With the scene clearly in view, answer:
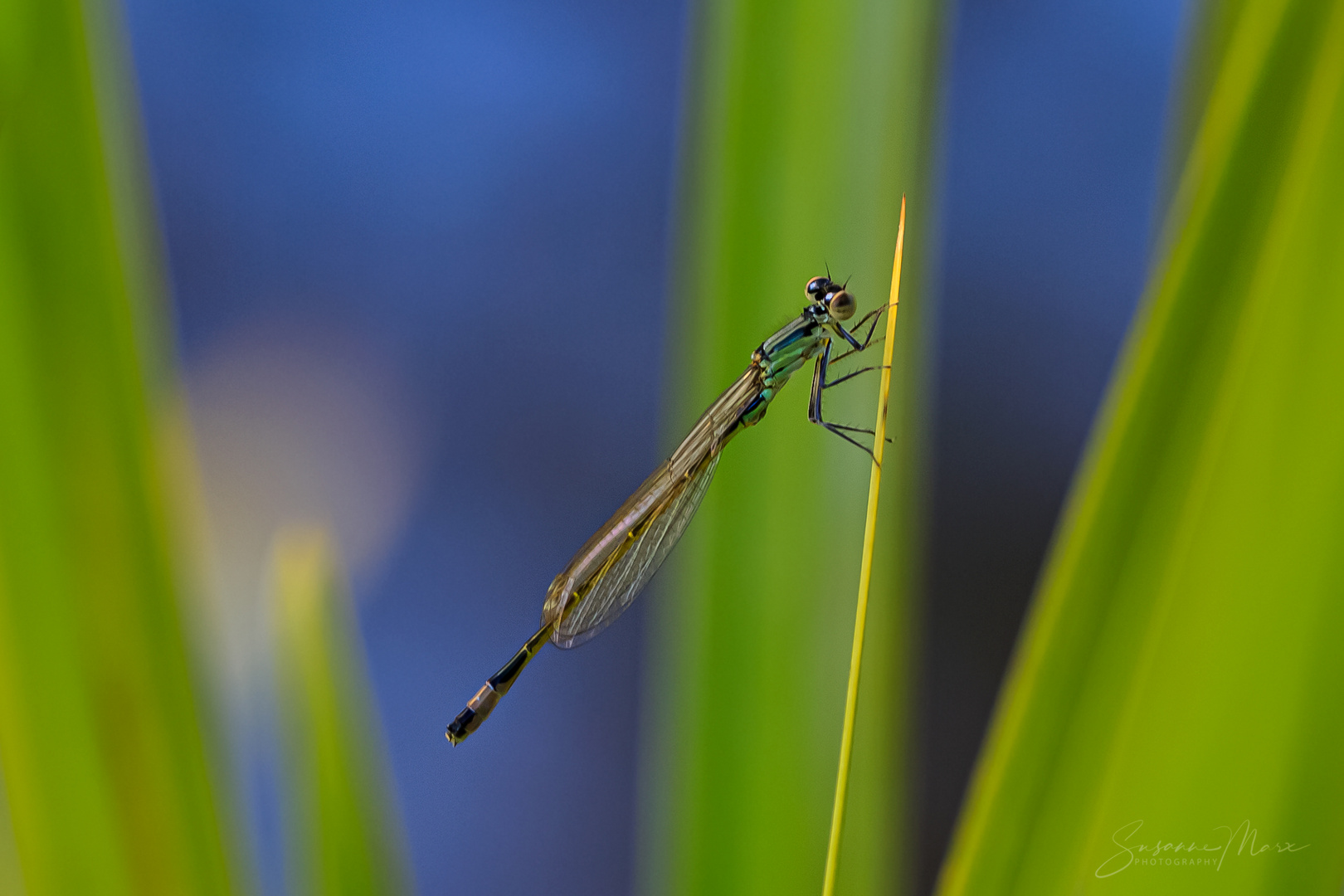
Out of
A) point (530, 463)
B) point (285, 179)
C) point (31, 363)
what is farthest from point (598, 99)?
point (31, 363)

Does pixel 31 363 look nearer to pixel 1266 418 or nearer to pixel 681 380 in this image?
pixel 681 380

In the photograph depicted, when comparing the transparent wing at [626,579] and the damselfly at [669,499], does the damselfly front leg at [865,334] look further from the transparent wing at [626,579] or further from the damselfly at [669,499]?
the transparent wing at [626,579]

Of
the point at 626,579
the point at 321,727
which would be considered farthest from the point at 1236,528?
the point at 626,579

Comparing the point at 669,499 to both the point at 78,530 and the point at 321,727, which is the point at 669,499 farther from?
the point at 78,530

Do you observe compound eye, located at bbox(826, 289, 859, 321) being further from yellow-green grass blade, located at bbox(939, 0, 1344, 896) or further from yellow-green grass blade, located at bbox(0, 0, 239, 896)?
yellow-green grass blade, located at bbox(0, 0, 239, 896)
